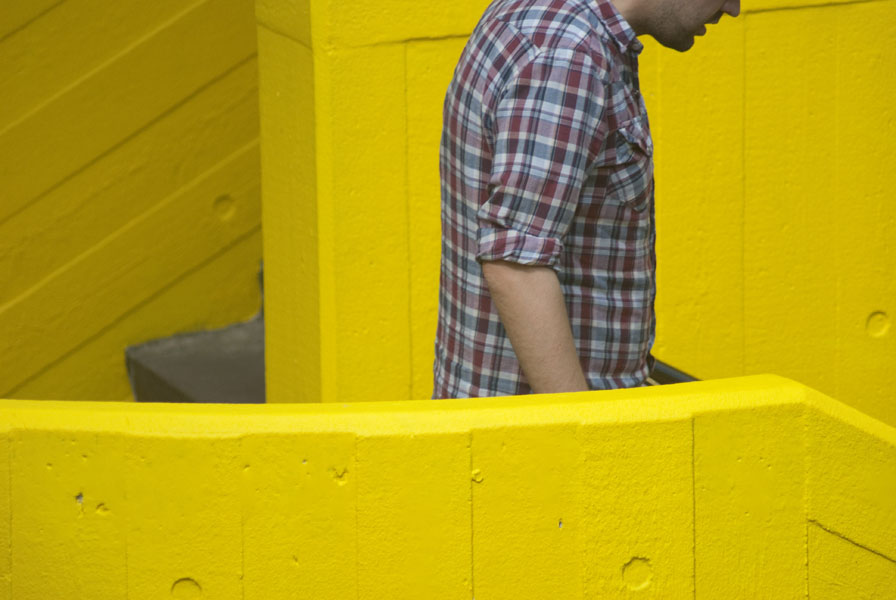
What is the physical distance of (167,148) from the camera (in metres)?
5.18

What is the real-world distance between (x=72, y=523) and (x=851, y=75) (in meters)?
2.45

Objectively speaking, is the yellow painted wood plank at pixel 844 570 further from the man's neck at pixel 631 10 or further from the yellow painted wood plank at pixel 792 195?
the yellow painted wood plank at pixel 792 195

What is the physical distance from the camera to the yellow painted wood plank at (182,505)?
2465mm

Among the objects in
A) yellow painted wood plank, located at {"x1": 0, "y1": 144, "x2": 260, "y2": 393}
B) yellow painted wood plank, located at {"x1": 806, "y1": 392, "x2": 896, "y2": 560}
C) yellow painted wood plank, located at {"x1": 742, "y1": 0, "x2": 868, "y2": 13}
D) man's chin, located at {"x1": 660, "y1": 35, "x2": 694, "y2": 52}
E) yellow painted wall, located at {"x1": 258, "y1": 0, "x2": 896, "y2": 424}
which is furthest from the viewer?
yellow painted wood plank, located at {"x1": 0, "y1": 144, "x2": 260, "y2": 393}

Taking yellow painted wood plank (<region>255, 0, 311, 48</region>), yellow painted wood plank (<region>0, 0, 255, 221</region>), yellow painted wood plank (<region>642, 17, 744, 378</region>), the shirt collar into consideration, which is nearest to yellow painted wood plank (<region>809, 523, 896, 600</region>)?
the shirt collar

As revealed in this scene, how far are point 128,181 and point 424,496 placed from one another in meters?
2.90

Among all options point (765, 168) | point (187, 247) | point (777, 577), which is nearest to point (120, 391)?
point (187, 247)

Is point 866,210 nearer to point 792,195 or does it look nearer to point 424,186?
point 792,195

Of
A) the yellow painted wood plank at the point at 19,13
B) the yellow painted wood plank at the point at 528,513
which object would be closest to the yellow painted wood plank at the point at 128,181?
the yellow painted wood plank at the point at 19,13

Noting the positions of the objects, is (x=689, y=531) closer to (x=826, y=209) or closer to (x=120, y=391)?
(x=826, y=209)

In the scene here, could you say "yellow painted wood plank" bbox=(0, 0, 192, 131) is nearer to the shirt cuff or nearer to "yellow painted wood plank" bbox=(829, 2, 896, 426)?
"yellow painted wood plank" bbox=(829, 2, 896, 426)

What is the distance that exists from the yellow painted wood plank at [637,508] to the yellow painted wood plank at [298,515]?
34 centimetres

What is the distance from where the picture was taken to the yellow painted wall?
12.7 feet

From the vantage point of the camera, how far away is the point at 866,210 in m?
4.15
